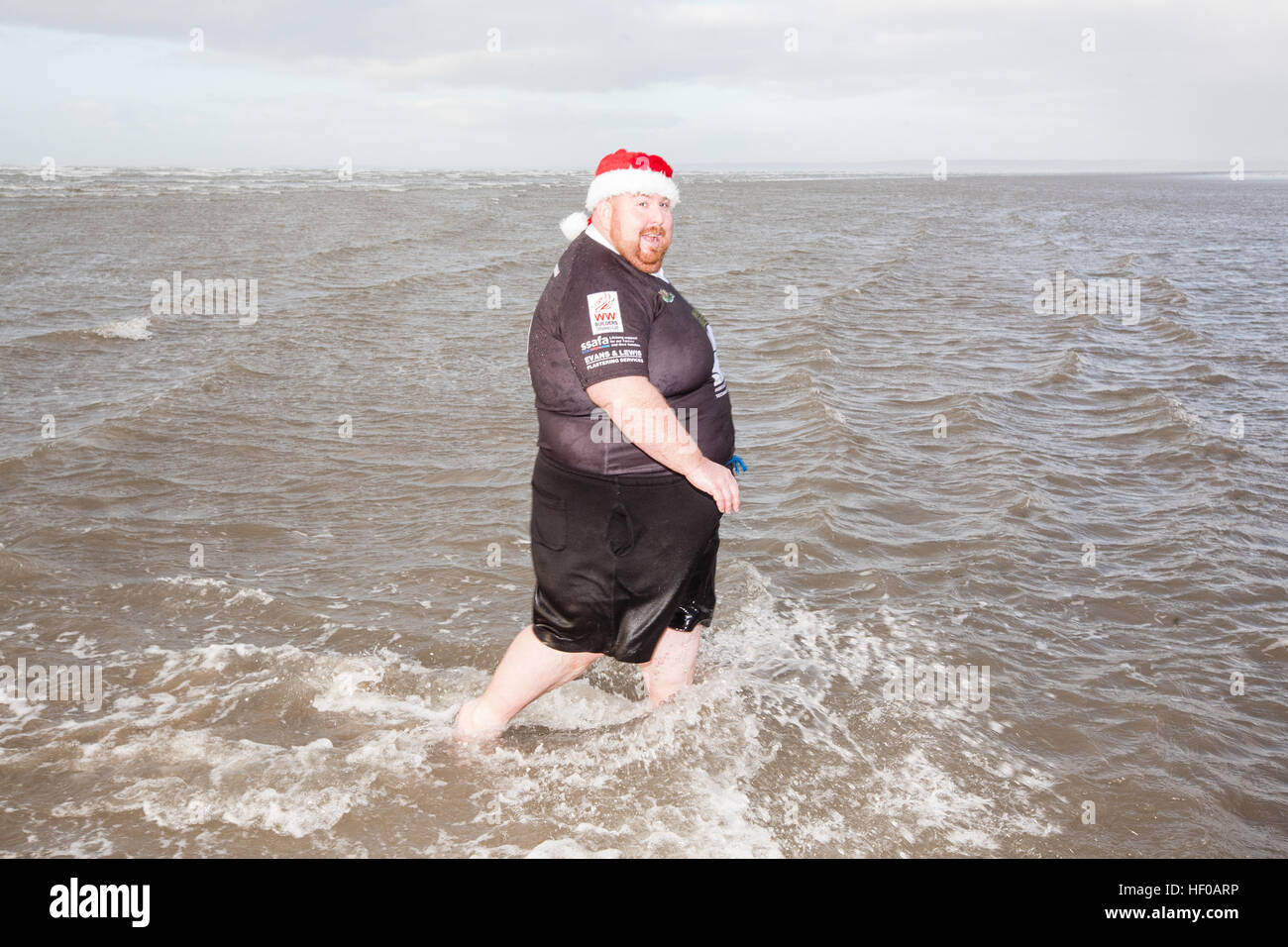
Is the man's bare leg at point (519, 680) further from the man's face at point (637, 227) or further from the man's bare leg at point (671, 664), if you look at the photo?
the man's face at point (637, 227)

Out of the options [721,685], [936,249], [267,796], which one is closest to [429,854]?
[267,796]

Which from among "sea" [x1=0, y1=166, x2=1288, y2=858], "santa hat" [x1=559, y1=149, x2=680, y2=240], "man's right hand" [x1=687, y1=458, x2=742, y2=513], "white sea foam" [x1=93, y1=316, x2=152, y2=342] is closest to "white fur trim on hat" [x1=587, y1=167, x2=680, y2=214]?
"santa hat" [x1=559, y1=149, x2=680, y2=240]

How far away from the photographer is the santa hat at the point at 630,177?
3.38 meters

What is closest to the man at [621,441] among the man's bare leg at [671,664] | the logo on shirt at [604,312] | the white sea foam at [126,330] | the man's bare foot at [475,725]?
the logo on shirt at [604,312]

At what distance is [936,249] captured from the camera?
Answer: 25375mm

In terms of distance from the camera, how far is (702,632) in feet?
17.3

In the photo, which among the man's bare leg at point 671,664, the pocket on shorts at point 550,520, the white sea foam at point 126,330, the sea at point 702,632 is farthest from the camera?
the white sea foam at point 126,330

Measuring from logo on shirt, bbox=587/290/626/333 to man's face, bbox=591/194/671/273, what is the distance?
0.83 feet

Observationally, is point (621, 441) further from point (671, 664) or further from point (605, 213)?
point (671, 664)

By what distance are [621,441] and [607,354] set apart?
0.36m

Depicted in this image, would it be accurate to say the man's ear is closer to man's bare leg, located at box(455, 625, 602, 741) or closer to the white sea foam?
man's bare leg, located at box(455, 625, 602, 741)

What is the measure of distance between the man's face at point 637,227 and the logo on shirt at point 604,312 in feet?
0.83
